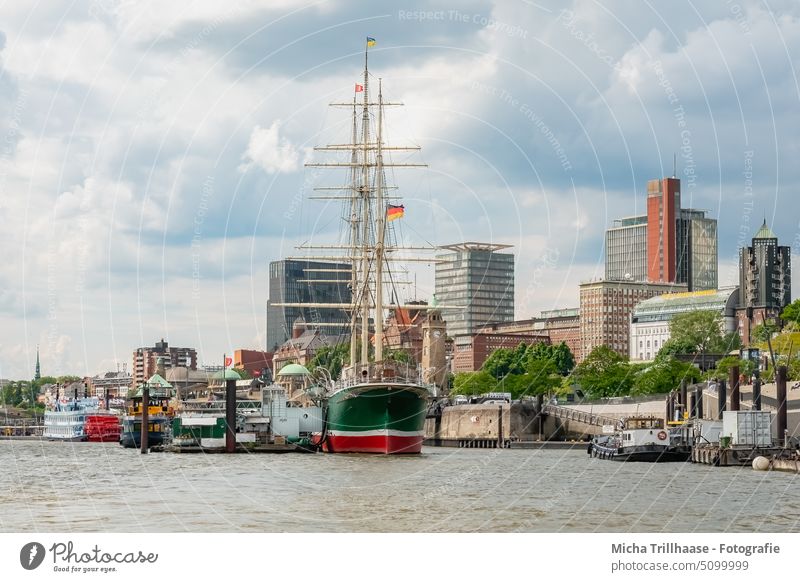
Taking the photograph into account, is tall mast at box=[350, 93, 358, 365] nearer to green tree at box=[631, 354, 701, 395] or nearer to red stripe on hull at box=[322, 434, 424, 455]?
red stripe on hull at box=[322, 434, 424, 455]

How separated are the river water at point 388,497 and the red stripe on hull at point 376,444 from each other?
8.82 meters

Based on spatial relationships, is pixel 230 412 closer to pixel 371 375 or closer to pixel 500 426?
pixel 371 375

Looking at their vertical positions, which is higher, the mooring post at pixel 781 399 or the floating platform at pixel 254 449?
the mooring post at pixel 781 399

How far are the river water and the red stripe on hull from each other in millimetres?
8823

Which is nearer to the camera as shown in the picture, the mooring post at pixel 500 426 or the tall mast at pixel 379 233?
the tall mast at pixel 379 233

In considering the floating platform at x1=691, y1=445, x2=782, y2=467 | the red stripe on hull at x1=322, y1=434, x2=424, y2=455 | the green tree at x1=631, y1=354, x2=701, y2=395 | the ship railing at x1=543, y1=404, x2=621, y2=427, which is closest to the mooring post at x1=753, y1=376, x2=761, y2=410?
the floating platform at x1=691, y1=445, x2=782, y2=467

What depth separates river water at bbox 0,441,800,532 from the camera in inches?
2090

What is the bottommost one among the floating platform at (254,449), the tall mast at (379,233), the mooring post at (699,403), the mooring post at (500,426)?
the mooring post at (500,426)

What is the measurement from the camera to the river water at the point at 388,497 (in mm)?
53094

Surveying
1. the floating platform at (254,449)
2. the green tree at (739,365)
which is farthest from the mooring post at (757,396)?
the green tree at (739,365)

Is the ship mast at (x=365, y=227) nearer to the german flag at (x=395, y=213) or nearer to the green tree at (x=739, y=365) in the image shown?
the german flag at (x=395, y=213)

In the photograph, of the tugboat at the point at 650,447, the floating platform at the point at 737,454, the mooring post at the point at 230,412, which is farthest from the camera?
the mooring post at the point at 230,412
